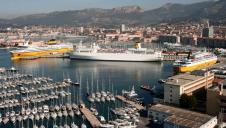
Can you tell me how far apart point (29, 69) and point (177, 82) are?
12565 millimetres

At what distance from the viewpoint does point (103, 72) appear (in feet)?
69.7

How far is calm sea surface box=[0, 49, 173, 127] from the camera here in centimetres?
1639

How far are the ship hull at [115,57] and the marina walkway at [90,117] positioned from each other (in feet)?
44.1

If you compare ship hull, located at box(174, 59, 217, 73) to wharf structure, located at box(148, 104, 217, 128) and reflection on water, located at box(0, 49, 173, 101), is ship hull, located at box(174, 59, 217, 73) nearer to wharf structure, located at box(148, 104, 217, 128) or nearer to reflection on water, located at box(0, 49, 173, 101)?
reflection on water, located at box(0, 49, 173, 101)

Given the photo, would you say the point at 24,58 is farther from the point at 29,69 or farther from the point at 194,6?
the point at 194,6

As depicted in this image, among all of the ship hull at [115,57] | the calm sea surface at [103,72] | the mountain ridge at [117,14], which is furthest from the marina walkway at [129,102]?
the mountain ridge at [117,14]

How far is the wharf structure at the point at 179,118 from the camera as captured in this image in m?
9.54

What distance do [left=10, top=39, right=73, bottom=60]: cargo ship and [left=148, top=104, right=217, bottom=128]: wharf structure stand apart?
19670 mm

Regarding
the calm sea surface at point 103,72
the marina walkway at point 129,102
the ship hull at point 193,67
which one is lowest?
the marina walkway at point 129,102

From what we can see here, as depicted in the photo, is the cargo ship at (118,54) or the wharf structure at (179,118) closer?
the wharf structure at (179,118)

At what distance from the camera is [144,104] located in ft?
→ 43.4

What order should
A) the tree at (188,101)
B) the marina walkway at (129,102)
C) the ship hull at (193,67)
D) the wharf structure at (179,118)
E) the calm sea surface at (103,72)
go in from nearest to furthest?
1. the wharf structure at (179,118)
2. the tree at (188,101)
3. the marina walkway at (129,102)
4. the calm sea surface at (103,72)
5. the ship hull at (193,67)

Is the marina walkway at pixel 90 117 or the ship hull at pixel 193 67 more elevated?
the ship hull at pixel 193 67

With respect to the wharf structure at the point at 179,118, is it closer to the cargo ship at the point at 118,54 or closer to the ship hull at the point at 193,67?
the ship hull at the point at 193,67
